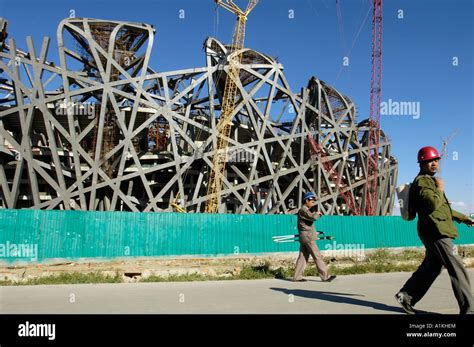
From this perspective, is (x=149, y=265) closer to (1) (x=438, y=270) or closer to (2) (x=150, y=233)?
(2) (x=150, y=233)

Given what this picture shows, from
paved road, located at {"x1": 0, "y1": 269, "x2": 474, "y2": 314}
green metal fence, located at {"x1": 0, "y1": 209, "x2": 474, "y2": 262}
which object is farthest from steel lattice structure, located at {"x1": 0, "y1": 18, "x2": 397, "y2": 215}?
paved road, located at {"x1": 0, "y1": 269, "x2": 474, "y2": 314}

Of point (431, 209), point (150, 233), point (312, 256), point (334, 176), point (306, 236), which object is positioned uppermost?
point (334, 176)

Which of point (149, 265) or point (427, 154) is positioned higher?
point (427, 154)

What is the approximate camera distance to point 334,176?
127 feet

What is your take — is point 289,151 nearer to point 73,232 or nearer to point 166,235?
point 166,235

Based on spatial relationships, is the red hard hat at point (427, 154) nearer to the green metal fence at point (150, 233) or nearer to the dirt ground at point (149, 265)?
the dirt ground at point (149, 265)

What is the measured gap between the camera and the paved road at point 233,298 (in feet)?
15.9

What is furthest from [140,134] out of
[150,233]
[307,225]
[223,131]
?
[307,225]

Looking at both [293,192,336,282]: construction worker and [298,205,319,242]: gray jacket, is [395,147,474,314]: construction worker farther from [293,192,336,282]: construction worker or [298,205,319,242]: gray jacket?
[298,205,319,242]: gray jacket

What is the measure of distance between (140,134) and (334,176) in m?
19.4

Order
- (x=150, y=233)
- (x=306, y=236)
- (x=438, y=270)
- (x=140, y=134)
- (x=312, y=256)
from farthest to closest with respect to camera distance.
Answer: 1. (x=140, y=134)
2. (x=150, y=233)
3. (x=306, y=236)
4. (x=312, y=256)
5. (x=438, y=270)
